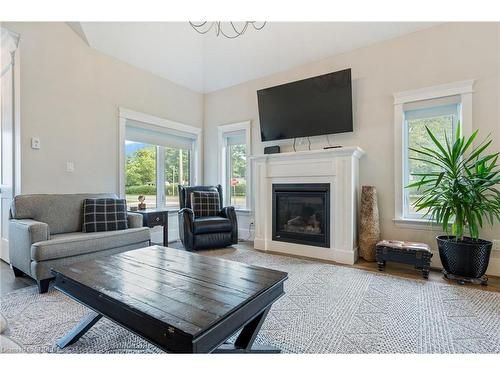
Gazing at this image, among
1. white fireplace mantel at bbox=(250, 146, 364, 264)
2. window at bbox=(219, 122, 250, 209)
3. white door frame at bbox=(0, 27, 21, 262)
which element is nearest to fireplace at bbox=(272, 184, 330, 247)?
white fireplace mantel at bbox=(250, 146, 364, 264)

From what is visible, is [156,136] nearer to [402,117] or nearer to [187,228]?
[187,228]

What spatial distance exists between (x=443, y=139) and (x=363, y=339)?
2.65 meters

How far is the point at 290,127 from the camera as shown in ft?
12.6

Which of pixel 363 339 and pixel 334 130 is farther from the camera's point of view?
pixel 334 130

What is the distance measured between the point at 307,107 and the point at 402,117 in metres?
1.22

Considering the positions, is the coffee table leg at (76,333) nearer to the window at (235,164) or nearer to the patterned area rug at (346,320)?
the patterned area rug at (346,320)

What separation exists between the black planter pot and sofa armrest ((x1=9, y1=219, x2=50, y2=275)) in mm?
3918

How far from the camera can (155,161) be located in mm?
4355

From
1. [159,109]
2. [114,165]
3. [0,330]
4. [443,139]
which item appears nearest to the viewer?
[0,330]

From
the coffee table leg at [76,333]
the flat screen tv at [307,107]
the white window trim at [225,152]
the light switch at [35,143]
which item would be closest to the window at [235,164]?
the white window trim at [225,152]

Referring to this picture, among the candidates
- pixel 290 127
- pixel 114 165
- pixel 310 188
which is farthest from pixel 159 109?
pixel 310 188

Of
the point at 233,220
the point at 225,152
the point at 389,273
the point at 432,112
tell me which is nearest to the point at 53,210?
the point at 233,220

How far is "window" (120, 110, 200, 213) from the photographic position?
393 centimetres
